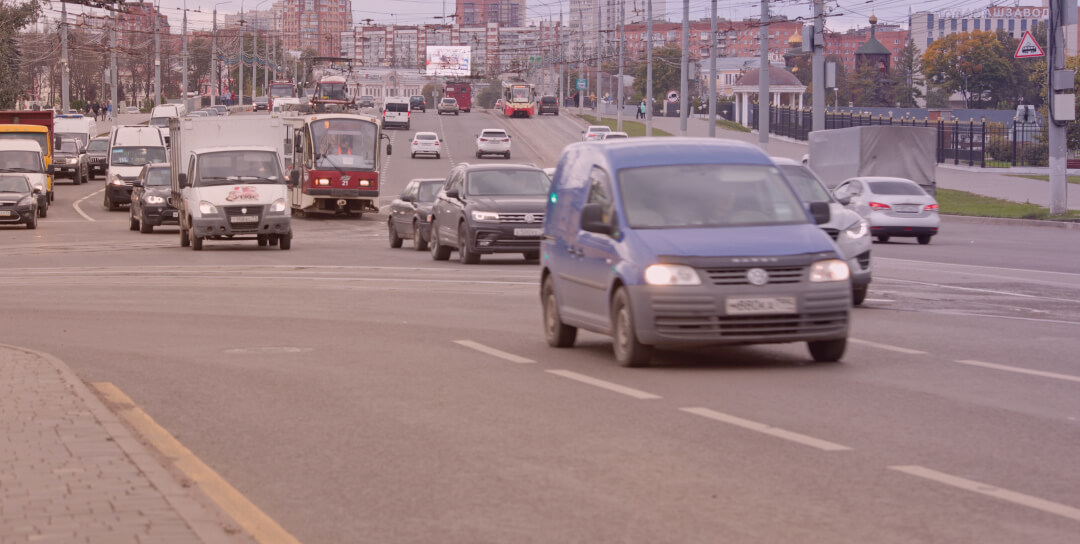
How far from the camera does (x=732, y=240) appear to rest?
11523 millimetres

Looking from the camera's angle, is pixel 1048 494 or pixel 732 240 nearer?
pixel 1048 494

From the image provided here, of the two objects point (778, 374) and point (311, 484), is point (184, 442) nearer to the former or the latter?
point (311, 484)

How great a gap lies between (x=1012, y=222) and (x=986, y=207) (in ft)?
18.3

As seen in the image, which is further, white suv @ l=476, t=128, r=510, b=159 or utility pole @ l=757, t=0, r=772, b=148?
white suv @ l=476, t=128, r=510, b=159

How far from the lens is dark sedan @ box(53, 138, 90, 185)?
66.0 m

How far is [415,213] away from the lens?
30.2 metres

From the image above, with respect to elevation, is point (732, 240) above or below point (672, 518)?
above

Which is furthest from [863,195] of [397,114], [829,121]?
[397,114]

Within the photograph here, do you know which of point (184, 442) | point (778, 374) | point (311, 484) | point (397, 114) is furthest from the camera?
point (397, 114)

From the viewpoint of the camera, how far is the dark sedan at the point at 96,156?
2847 inches

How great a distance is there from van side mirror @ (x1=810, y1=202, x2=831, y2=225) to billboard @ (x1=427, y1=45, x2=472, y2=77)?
155 m

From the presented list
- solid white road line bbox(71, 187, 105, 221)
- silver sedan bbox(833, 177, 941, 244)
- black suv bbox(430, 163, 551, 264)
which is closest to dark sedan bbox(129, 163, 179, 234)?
solid white road line bbox(71, 187, 105, 221)

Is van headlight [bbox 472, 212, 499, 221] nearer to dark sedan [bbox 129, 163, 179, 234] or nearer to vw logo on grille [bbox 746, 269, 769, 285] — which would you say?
vw logo on grille [bbox 746, 269, 769, 285]

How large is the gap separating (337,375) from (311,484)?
4209 millimetres
